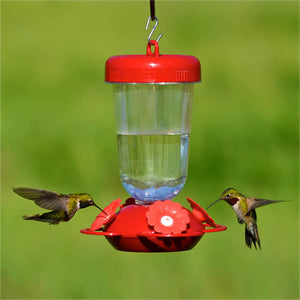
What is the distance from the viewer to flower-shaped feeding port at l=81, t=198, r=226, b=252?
170 inches

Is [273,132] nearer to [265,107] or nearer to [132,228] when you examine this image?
[265,107]

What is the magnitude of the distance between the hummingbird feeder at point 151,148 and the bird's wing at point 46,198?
35 cm

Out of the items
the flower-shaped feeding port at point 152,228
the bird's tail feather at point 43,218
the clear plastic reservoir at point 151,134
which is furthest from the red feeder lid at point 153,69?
the bird's tail feather at point 43,218

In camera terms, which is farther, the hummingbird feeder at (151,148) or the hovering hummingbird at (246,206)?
the hovering hummingbird at (246,206)

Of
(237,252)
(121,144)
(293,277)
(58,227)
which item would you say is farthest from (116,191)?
(121,144)

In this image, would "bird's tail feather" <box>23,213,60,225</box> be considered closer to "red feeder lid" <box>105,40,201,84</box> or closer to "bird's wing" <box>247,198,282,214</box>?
"red feeder lid" <box>105,40,201,84</box>

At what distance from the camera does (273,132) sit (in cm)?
1106

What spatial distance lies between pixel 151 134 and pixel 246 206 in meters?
1.00

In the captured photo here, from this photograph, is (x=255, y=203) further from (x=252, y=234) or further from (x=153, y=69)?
(x=153, y=69)

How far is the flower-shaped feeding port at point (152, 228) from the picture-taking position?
170 inches

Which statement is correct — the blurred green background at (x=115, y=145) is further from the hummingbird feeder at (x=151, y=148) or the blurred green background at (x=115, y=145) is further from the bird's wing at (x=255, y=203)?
the hummingbird feeder at (x=151, y=148)

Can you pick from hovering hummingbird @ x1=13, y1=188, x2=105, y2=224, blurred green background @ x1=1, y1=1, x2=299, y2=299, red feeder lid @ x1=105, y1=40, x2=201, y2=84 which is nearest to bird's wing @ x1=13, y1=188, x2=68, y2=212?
hovering hummingbird @ x1=13, y1=188, x2=105, y2=224

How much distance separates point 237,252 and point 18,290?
2.12m

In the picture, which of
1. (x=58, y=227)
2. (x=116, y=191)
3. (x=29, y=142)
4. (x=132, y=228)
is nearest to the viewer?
(x=132, y=228)
